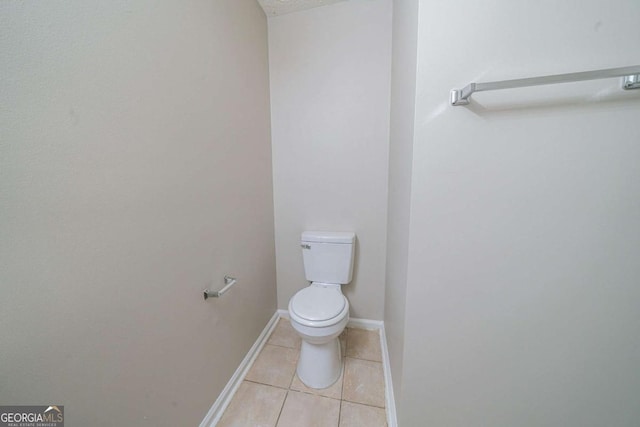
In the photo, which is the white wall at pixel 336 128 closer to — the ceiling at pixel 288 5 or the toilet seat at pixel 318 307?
the ceiling at pixel 288 5

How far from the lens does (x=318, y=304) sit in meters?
1.31

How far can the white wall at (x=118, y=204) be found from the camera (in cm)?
50

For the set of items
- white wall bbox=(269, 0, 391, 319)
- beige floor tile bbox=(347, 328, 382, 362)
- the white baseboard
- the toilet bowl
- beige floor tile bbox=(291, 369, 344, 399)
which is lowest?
beige floor tile bbox=(291, 369, 344, 399)

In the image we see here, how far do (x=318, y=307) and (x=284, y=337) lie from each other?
2.03 feet

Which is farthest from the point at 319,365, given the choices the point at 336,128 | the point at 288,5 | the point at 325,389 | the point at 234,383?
the point at 288,5

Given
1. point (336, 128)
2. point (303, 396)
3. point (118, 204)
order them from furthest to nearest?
point (336, 128), point (303, 396), point (118, 204)

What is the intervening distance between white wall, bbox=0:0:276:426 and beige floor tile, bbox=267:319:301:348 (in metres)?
0.48

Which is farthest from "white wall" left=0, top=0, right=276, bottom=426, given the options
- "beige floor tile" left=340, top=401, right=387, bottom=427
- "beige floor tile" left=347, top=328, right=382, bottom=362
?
"beige floor tile" left=347, top=328, right=382, bottom=362

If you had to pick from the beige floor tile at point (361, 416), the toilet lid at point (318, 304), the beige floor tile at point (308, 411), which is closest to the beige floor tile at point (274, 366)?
the beige floor tile at point (308, 411)

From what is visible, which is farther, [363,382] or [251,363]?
[251,363]

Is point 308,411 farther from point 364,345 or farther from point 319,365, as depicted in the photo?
point 364,345

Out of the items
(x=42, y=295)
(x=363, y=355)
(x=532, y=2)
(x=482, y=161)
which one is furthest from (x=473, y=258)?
(x=42, y=295)

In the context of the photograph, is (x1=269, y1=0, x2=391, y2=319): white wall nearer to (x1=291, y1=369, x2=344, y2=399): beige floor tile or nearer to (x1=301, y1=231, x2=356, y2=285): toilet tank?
(x1=301, y1=231, x2=356, y2=285): toilet tank

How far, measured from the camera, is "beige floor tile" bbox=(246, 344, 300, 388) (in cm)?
133
